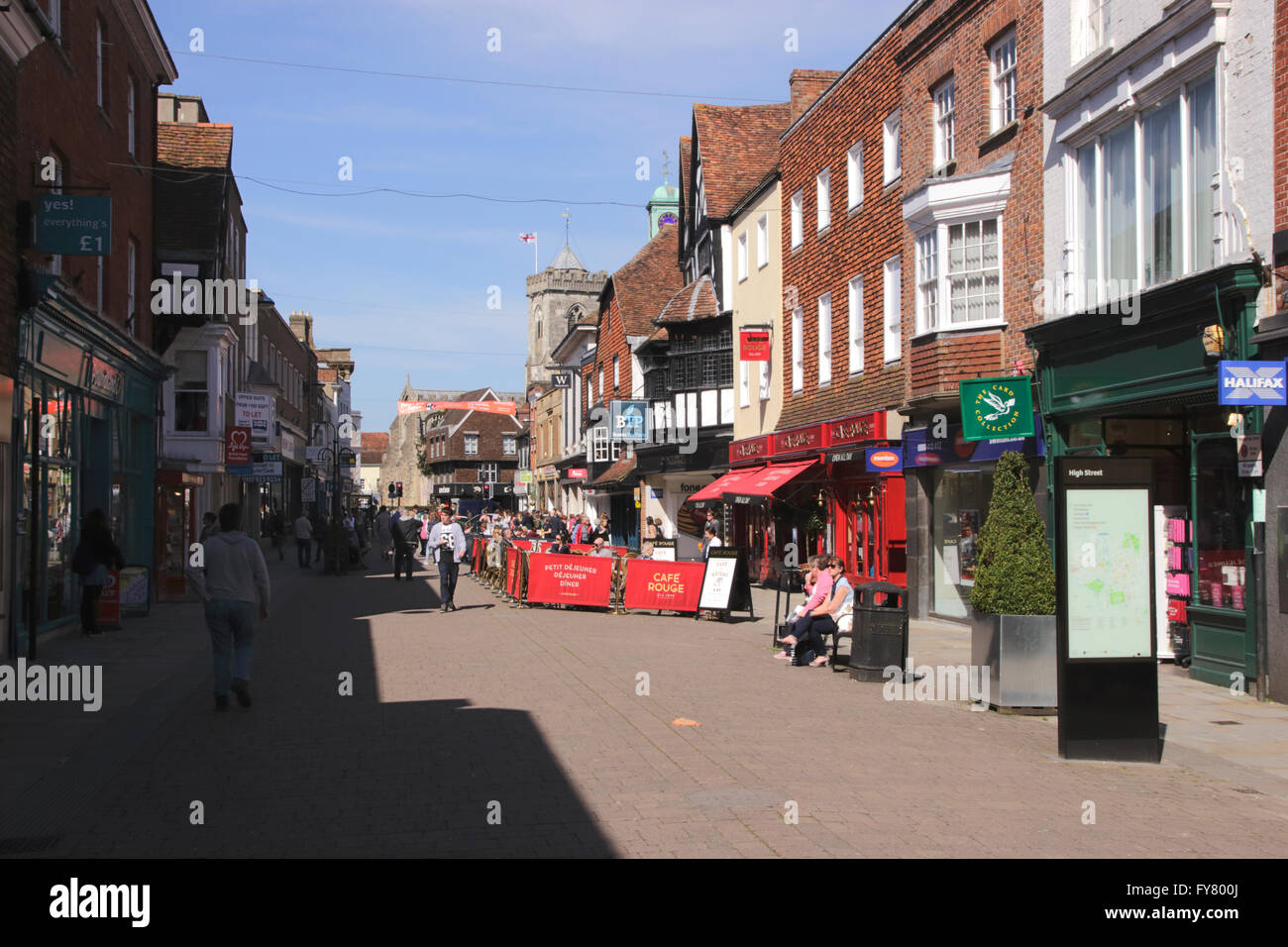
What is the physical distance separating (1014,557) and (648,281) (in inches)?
1313

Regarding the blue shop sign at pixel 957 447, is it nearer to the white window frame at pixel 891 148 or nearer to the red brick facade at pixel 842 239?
the red brick facade at pixel 842 239

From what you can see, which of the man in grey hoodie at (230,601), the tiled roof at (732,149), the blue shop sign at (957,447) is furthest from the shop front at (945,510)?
the tiled roof at (732,149)

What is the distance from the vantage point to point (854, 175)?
2339 centimetres

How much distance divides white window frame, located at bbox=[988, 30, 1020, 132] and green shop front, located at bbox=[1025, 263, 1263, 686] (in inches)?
149

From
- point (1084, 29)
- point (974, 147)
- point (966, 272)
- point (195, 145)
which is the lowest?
point (966, 272)

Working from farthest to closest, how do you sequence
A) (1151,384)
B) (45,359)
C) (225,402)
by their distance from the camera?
(225,402) → (45,359) → (1151,384)

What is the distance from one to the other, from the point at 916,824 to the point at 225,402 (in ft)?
105

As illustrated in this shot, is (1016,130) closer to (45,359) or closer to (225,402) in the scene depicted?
(45,359)

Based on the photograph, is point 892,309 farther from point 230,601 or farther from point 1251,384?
point 230,601

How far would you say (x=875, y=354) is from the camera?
21.9m

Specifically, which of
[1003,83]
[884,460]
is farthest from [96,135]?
[1003,83]

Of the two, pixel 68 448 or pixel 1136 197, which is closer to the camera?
pixel 1136 197

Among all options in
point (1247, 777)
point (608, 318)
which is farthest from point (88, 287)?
point (608, 318)

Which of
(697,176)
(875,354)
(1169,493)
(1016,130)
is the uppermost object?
(697,176)
